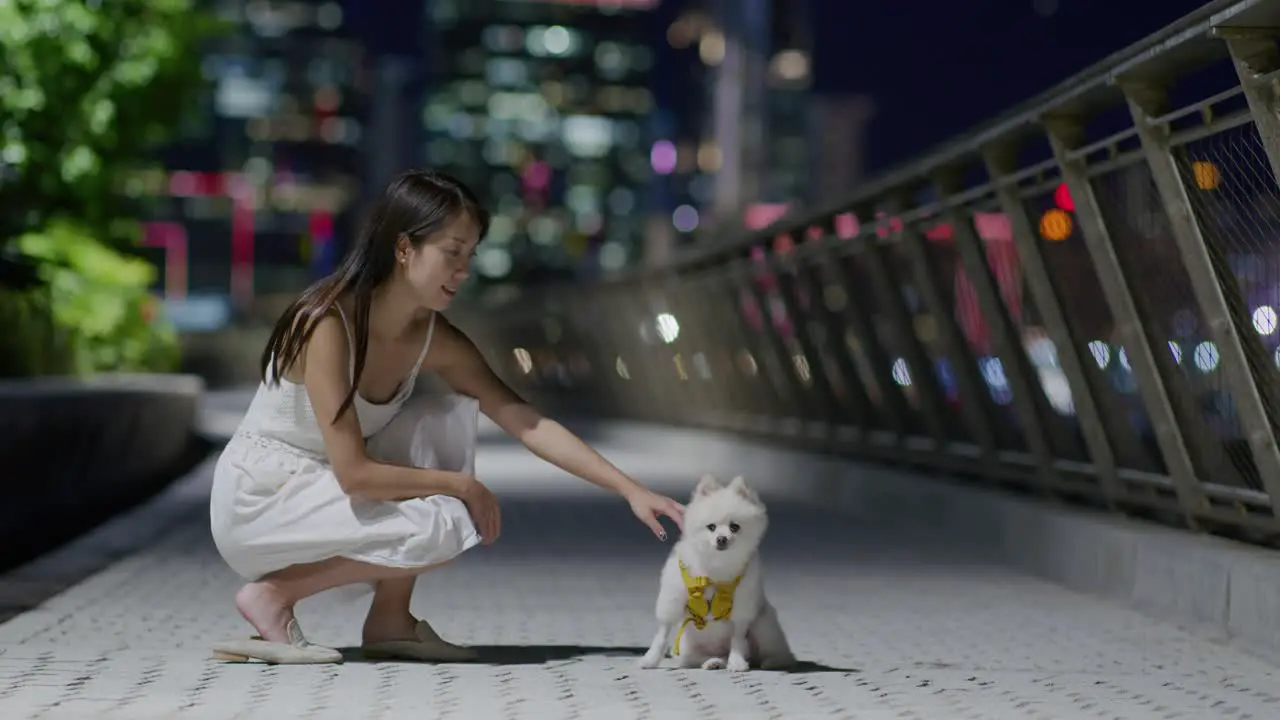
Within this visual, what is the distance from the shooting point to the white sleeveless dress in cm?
761

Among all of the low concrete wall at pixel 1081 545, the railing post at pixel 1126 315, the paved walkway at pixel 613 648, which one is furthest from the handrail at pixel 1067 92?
the paved walkway at pixel 613 648

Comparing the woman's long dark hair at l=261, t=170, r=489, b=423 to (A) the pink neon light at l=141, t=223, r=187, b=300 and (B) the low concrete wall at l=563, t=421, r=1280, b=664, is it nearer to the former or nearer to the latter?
(B) the low concrete wall at l=563, t=421, r=1280, b=664

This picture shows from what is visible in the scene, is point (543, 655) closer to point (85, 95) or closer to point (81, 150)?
point (81, 150)

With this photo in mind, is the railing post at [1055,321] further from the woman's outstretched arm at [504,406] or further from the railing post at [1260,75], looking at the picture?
Answer: the woman's outstretched arm at [504,406]

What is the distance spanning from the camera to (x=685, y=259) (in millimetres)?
25719

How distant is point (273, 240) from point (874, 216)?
159823 mm

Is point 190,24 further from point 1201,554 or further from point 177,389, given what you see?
point 1201,554


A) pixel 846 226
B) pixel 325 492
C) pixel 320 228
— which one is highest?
pixel 320 228

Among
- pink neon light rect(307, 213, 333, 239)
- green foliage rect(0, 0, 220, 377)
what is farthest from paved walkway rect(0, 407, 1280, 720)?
pink neon light rect(307, 213, 333, 239)

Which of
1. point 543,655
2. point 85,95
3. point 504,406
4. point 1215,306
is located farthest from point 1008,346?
point 85,95

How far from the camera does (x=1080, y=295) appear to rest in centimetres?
1180

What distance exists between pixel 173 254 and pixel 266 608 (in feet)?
507

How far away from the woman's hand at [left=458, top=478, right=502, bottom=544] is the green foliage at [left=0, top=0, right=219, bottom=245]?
14920mm

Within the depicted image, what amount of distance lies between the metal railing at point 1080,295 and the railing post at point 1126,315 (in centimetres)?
1
